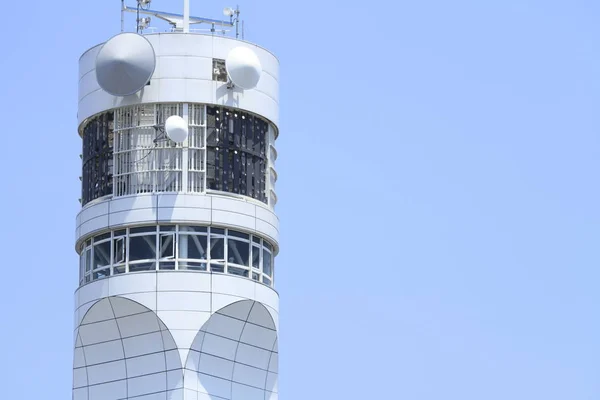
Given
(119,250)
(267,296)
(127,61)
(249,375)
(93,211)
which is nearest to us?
(127,61)

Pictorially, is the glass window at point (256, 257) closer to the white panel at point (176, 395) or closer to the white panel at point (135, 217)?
the white panel at point (135, 217)

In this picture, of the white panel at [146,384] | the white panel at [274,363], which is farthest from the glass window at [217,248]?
the white panel at [146,384]

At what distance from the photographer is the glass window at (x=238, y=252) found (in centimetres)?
12562

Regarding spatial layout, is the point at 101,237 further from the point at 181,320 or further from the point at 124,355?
the point at 181,320

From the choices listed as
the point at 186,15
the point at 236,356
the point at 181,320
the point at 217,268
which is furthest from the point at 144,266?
the point at 186,15

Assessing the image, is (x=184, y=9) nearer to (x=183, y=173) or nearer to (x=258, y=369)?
(x=183, y=173)

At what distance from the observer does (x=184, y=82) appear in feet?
414

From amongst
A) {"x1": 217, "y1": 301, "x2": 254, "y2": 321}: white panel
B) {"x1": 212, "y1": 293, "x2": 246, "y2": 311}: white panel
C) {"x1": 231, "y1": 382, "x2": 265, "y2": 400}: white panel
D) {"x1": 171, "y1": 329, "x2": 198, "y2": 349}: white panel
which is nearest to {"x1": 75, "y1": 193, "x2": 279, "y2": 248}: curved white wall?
{"x1": 212, "y1": 293, "x2": 246, "y2": 311}: white panel

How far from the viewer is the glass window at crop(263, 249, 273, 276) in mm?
127688

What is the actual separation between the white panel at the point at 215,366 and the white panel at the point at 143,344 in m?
2.25

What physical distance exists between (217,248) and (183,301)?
3539 mm

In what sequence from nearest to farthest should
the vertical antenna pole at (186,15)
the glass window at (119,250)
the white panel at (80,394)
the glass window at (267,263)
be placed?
the glass window at (119,250) → the white panel at (80,394) → the glass window at (267,263) → the vertical antenna pole at (186,15)

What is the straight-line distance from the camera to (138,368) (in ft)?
407

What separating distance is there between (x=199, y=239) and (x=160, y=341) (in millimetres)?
5701
